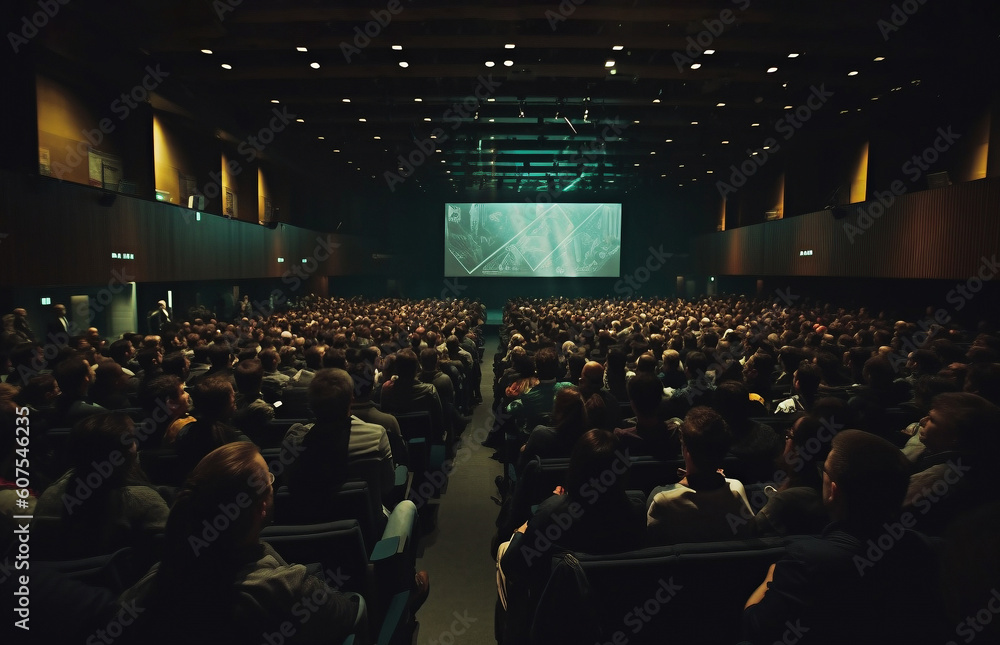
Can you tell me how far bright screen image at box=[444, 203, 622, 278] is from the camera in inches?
1033

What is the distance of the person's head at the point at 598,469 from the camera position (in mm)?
1956

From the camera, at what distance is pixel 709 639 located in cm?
180

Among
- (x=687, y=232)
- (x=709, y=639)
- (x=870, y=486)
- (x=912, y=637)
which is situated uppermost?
(x=687, y=232)

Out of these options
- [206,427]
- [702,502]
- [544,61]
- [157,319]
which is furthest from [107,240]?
[702,502]

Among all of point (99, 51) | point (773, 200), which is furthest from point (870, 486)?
point (773, 200)

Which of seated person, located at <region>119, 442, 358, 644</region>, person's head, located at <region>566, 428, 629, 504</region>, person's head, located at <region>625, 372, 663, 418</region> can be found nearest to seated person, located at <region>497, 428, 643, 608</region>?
person's head, located at <region>566, 428, 629, 504</region>

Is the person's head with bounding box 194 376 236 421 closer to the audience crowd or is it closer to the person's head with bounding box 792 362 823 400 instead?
the audience crowd

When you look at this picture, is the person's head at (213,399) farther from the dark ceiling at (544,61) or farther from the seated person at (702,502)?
the dark ceiling at (544,61)

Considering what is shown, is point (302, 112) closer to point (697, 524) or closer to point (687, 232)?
point (697, 524)

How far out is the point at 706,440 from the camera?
2229mm

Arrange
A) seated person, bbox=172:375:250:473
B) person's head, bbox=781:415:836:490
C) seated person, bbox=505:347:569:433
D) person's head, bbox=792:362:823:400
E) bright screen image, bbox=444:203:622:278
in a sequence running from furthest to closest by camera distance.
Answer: bright screen image, bbox=444:203:622:278
seated person, bbox=505:347:569:433
person's head, bbox=792:362:823:400
seated person, bbox=172:375:250:473
person's head, bbox=781:415:836:490

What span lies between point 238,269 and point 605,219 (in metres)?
15.8

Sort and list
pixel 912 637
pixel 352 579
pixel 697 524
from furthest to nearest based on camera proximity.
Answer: pixel 697 524
pixel 352 579
pixel 912 637

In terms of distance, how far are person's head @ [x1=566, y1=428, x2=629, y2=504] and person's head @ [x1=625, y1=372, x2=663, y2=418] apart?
1.10m
